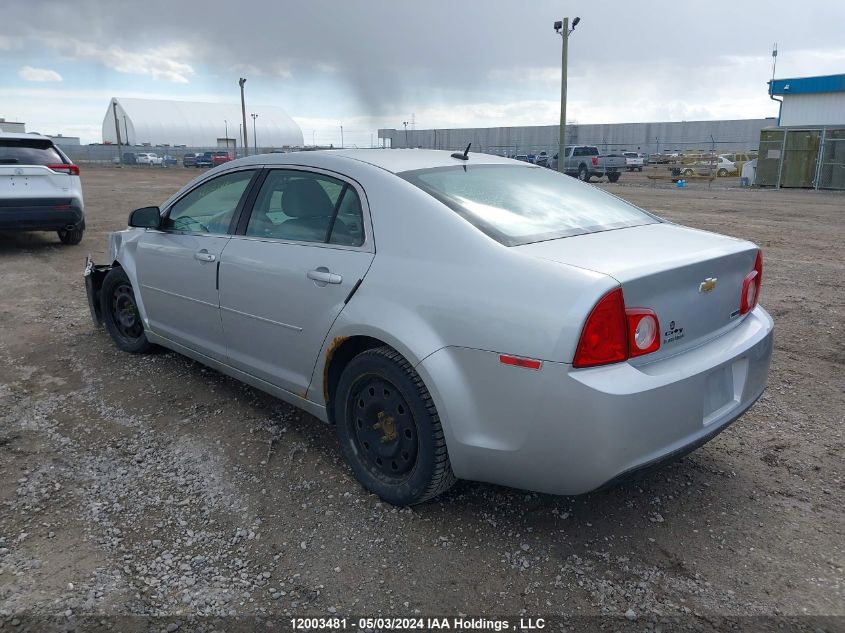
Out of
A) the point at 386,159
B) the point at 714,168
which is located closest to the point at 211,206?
the point at 386,159

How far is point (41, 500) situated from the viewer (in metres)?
3.14

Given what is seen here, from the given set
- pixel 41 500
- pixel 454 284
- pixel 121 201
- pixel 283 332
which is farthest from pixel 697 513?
pixel 121 201

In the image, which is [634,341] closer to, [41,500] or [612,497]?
[612,497]

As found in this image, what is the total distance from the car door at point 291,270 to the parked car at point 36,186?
22.4 ft

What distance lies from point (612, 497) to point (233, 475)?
1.86m

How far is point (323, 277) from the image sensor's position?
10.5 ft

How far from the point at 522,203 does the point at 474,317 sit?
902mm

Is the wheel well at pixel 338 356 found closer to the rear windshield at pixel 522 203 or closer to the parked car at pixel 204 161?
the rear windshield at pixel 522 203

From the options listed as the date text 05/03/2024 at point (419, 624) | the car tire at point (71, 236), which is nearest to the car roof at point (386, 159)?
the date text 05/03/2024 at point (419, 624)

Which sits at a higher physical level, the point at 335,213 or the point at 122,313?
the point at 335,213

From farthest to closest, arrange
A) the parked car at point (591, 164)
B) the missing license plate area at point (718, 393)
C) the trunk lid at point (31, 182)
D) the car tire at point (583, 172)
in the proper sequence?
the car tire at point (583, 172)
the parked car at point (591, 164)
the trunk lid at point (31, 182)
the missing license plate area at point (718, 393)

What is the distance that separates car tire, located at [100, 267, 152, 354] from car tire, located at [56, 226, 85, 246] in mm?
5751

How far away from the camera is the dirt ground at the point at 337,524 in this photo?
249cm

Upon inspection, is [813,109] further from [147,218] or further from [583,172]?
[147,218]
